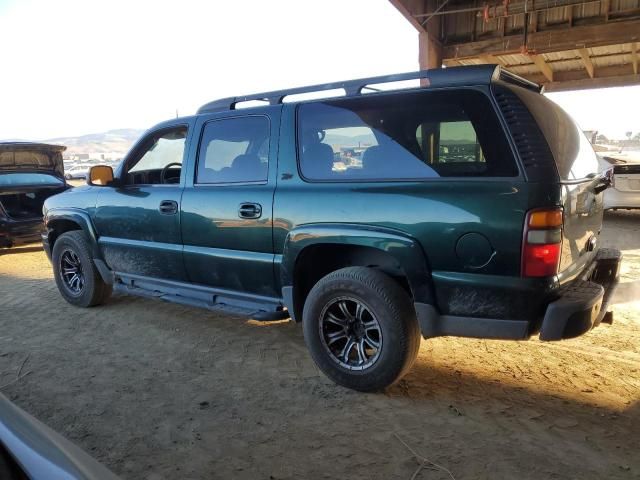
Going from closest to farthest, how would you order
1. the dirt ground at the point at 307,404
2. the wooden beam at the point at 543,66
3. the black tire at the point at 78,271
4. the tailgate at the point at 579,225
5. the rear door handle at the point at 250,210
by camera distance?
the dirt ground at the point at 307,404 → the tailgate at the point at 579,225 → the rear door handle at the point at 250,210 → the black tire at the point at 78,271 → the wooden beam at the point at 543,66

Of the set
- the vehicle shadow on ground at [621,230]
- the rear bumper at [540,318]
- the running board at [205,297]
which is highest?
the rear bumper at [540,318]

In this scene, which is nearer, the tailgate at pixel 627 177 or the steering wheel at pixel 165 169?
the steering wheel at pixel 165 169

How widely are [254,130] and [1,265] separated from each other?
5.88 metres

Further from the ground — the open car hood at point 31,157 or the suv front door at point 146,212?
the open car hood at point 31,157

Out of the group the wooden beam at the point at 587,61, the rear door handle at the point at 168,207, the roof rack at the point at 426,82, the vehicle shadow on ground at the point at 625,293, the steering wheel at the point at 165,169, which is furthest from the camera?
the wooden beam at the point at 587,61

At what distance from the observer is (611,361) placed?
353 cm

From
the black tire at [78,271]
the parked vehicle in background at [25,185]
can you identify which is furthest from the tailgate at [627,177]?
the parked vehicle in background at [25,185]

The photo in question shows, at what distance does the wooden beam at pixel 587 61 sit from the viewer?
34.4 feet

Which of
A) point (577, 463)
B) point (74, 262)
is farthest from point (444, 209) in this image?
point (74, 262)

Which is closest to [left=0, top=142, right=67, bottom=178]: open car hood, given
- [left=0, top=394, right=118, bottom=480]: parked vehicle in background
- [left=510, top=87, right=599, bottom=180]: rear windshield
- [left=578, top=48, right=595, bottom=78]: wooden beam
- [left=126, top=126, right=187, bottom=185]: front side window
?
[left=126, top=126, right=187, bottom=185]: front side window

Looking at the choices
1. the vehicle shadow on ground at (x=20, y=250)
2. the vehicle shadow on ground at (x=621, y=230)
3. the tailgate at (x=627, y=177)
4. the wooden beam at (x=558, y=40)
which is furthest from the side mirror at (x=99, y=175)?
the tailgate at (x=627, y=177)

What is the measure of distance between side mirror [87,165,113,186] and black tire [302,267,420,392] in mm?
2309

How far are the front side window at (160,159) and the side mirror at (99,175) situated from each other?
0.69 ft

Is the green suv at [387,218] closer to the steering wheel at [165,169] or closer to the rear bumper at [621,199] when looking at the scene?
the steering wheel at [165,169]
